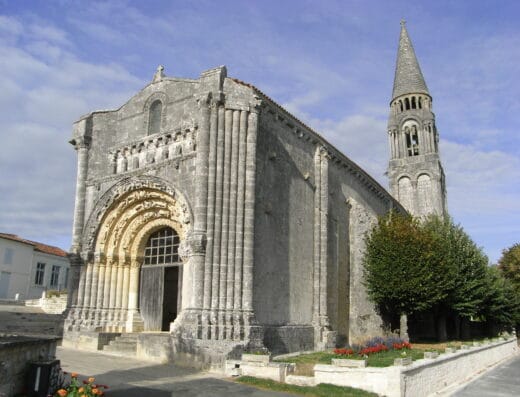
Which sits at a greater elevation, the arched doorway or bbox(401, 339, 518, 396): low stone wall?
the arched doorway

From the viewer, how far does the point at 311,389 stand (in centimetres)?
1043

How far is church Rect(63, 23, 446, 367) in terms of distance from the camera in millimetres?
14297

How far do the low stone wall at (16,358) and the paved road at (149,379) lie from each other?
218 centimetres

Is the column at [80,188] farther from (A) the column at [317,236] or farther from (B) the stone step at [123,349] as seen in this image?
(A) the column at [317,236]

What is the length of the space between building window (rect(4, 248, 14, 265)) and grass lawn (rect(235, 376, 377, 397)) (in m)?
26.7

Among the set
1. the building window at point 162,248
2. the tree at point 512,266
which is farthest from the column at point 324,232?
the tree at point 512,266

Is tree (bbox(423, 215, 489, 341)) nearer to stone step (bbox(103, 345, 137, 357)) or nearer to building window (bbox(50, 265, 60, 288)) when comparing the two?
stone step (bbox(103, 345, 137, 357))

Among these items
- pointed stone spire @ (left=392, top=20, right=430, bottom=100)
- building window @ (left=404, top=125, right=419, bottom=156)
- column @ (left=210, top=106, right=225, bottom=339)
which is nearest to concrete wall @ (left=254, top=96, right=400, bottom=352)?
column @ (left=210, top=106, right=225, bottom=339)

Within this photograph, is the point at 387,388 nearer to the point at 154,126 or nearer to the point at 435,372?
the point at 435,372

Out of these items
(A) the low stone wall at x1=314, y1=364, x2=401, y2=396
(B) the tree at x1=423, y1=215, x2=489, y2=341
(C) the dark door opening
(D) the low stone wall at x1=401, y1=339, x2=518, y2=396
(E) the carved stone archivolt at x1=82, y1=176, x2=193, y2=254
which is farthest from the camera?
(B) the tree at x1=423, y1=215, x2=489, y2=341

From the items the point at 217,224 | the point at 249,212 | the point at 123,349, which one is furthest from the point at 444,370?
the point at 123,349

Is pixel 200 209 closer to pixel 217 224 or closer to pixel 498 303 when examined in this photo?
pixel 217 224

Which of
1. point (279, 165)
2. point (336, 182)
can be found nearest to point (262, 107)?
point (279, 165)

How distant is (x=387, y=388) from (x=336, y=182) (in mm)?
13001
